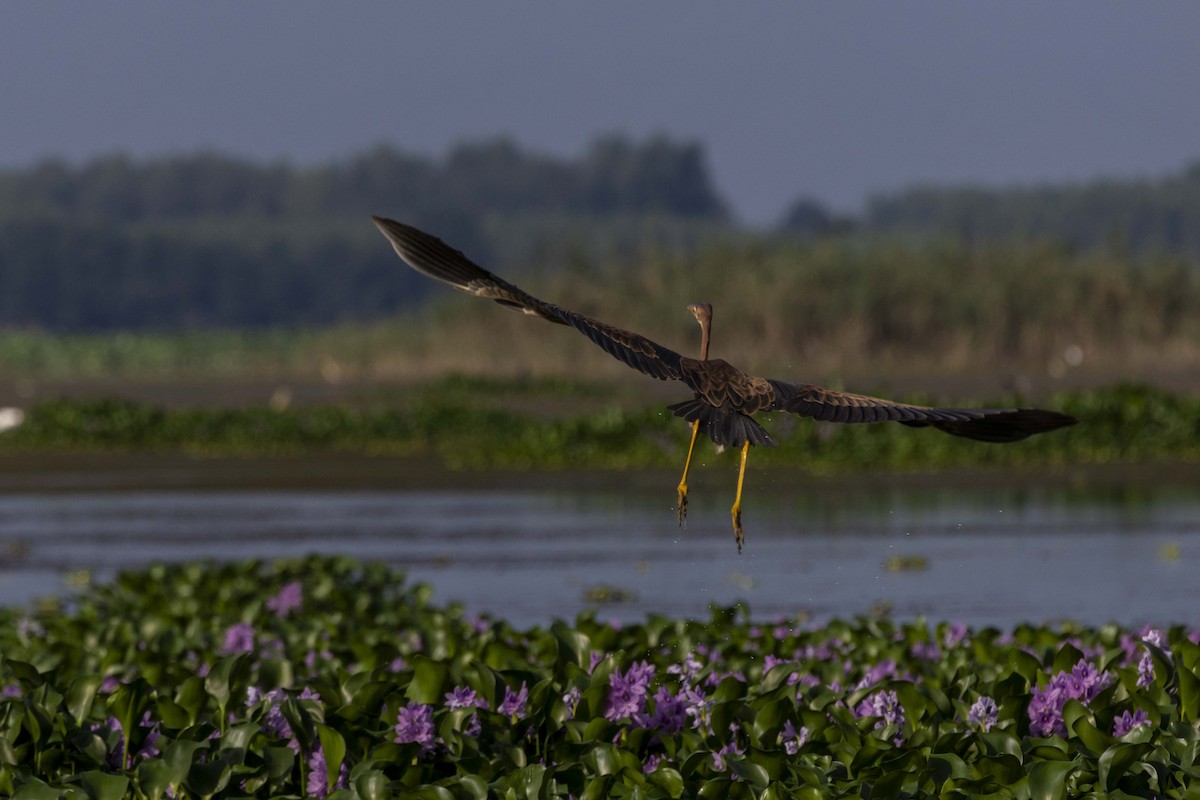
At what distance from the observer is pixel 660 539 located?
57.4 ft

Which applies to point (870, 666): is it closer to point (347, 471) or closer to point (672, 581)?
point (672, 581)

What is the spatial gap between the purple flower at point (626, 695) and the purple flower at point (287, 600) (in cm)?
460

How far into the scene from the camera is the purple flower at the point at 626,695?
20.3 ft

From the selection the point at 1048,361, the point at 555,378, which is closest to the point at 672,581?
the point at 555,378

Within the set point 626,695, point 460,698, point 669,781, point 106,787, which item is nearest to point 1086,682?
point 626,695

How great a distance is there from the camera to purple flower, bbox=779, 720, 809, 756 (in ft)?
19.7

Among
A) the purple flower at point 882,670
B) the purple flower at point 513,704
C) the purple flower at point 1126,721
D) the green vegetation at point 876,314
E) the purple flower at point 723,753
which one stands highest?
the green vegetation at point 876,314

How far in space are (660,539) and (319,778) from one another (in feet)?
38.3

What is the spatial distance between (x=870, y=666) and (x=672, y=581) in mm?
6742

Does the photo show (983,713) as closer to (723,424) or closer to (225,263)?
(723,424)

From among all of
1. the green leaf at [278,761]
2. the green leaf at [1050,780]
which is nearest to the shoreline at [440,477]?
the green leaf at [278,761]

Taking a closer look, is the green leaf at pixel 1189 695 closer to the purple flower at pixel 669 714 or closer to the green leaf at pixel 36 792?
the purple flower at pixel 669 714

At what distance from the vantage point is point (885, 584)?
14.2 meters

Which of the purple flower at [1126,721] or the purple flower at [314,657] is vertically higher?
the purple flower at [1126,721]
